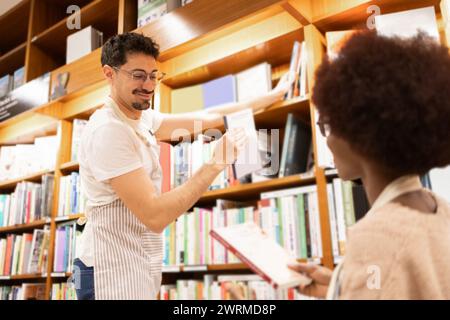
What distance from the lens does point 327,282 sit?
75cm

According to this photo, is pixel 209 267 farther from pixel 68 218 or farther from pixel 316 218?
pixel 68 218

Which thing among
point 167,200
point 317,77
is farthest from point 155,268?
point 317,77

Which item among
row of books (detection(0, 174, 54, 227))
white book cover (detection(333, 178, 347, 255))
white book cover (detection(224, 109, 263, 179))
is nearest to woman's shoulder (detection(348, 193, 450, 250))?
white book cover (detection(333, 178, 347, 255))

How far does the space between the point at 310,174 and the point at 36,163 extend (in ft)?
7.59

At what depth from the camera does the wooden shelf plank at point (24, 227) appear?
2847 mm

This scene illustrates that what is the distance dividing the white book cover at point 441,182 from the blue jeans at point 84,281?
1.18m

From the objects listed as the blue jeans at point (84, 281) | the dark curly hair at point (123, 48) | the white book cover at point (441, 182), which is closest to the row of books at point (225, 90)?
the dark curly hair at point (123, 48)

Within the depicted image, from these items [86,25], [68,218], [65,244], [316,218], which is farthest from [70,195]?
[316,218]

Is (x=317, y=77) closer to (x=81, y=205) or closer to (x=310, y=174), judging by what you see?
(x=310, y=174)

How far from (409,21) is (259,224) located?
100cm

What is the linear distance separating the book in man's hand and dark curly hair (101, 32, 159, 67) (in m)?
0.93

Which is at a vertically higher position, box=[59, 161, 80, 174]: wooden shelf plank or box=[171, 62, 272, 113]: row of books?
box=[171, 62, 272, 113]: row of books

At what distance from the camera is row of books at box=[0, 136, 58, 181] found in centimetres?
304

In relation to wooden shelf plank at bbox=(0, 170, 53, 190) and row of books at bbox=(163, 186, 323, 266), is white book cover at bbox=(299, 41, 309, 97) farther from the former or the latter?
wooden shelf plank at bbox=(0, 170, 53, 190)
